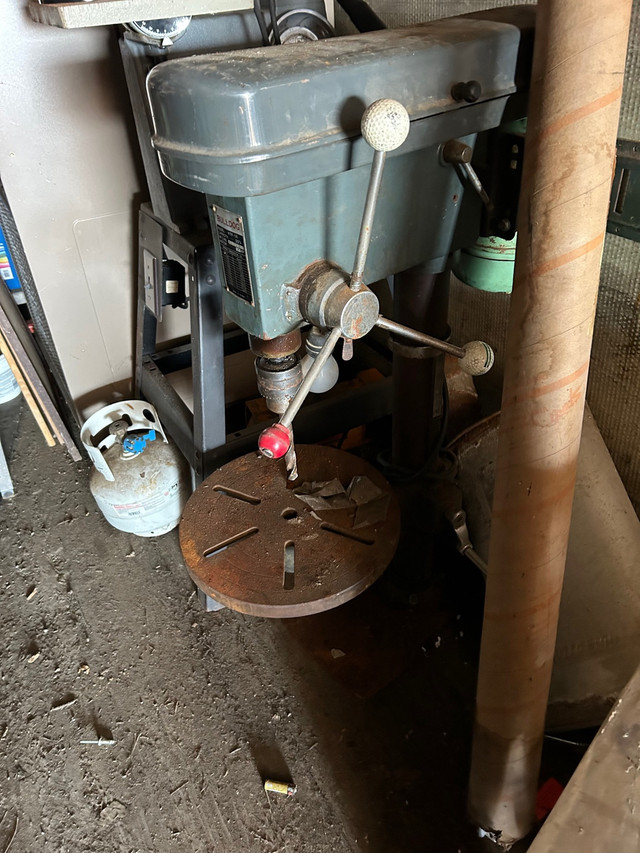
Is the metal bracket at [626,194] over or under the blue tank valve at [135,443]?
over

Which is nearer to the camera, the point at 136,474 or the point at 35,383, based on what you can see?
the point at 136,474

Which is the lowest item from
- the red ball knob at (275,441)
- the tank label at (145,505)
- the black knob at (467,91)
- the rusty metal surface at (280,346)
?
the tank label at (145,505)

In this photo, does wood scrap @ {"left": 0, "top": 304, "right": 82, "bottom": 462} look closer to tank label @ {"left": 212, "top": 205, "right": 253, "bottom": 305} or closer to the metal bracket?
tank label @ {"left": 212, "top": 205, "right": 253, "bottom": 305}

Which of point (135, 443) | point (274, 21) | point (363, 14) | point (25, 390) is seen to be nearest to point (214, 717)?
point (135, 443)

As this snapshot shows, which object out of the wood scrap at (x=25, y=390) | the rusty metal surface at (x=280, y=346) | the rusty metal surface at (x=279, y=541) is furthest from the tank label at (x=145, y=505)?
the rusty metal surface at (x=280, y=346)

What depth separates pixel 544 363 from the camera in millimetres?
724

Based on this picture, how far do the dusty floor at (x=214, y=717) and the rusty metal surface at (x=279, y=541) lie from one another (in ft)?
1.40

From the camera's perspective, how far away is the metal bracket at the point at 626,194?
96 centimetres

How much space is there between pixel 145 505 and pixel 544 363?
1.11 m

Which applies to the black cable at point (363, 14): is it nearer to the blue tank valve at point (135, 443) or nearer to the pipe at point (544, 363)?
the pipe at point (544, 363)

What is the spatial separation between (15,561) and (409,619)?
1.04 metres

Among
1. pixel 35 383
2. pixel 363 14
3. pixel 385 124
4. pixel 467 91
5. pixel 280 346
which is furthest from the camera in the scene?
pixel 35 383

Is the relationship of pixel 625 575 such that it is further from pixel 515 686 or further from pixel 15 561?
pixel 15 561

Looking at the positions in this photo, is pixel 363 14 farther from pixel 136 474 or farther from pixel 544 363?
pixel 136 474
